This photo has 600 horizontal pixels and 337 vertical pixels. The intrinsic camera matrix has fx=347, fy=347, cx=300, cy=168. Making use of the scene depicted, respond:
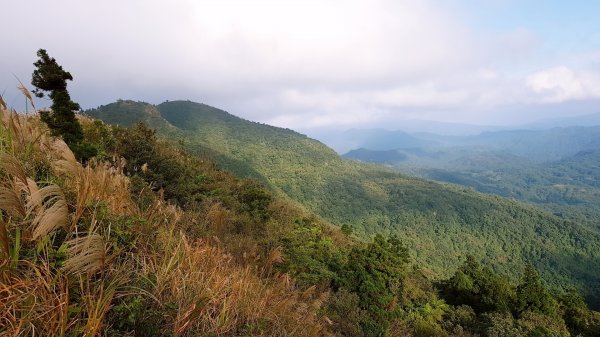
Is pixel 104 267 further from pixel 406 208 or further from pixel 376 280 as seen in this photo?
pixel 406 208

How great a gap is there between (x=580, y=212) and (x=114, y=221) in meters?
225

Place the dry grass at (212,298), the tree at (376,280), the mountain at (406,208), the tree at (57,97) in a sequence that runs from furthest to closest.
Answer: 1. the mountain at (406,208)
2. the tree at (376,280)
3. the tree at (57,97)
4. the dry grass at (212,298)

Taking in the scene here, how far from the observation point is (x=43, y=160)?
341cm

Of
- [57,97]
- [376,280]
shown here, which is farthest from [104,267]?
[376,280]

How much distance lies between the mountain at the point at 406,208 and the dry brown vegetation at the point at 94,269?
2723 inches

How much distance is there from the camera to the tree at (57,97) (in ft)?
29.9

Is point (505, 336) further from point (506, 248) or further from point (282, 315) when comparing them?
point (506, 248)

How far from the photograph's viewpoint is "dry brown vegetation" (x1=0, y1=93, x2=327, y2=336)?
1940mm

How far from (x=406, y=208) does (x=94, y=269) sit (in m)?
109

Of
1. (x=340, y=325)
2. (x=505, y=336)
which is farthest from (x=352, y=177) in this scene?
(x=340, y=325)

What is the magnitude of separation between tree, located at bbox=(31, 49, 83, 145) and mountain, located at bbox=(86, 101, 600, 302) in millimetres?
62156

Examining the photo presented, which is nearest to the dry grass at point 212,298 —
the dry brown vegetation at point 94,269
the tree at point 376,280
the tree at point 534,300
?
the dry brown vegetation at point 94,269

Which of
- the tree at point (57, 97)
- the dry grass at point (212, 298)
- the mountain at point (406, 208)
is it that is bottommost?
the mountain at point (406, 208)

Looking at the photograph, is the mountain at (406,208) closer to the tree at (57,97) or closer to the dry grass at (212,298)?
the tree at (57,97)
